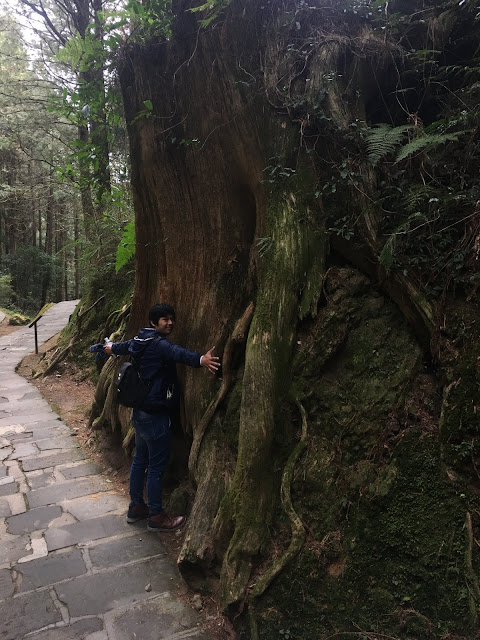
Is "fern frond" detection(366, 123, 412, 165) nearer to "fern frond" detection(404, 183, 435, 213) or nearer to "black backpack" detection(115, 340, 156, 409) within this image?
"fern frond" detection(404, 183, 435, 213)

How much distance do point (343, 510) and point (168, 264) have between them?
128 inches

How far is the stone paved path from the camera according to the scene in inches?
116

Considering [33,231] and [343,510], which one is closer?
[343,510]

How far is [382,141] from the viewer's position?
11.4ft

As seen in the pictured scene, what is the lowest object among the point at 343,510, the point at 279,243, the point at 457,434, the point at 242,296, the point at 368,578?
the point at 368,578

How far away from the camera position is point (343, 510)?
9.34ft

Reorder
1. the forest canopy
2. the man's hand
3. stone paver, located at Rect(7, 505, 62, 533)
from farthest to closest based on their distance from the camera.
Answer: stone paver, located at Rect(7, 505, 62, 533) → the man's hand → the forest canopy

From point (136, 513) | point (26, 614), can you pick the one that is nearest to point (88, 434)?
point (136, 513)

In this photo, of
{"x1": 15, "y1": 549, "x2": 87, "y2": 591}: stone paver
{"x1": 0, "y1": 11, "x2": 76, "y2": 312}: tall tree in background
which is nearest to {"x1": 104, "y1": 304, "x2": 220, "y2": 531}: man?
{"x1": 15, "y1": 549, "x2": 87, "y2": 591}: stone paver

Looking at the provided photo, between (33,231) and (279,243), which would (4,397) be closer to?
(279,243)


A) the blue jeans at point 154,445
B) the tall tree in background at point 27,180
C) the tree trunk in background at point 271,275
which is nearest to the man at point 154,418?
the blue jeans at point 154,445

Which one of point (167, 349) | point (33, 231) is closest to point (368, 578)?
point (167, 349)

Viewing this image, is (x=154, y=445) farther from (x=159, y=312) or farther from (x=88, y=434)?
(x=88, y=434)

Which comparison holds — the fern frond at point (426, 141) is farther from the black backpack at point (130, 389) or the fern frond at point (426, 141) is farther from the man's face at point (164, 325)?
the black backpack at point (130, 389)
